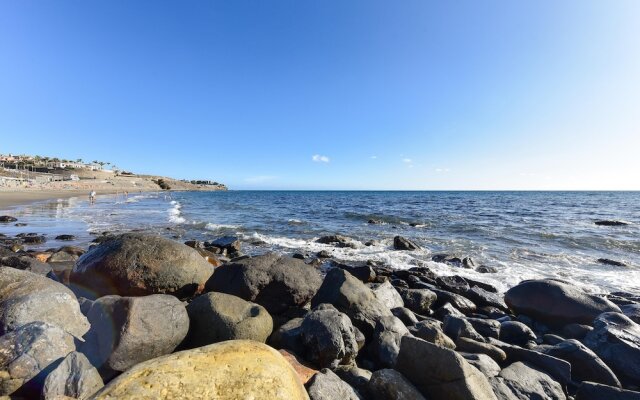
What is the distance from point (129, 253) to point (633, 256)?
1979cm

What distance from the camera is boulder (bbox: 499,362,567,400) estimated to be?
3816mm

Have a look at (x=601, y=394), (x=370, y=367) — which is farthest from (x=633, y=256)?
(x=370, y=367)

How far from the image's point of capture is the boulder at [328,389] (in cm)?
316

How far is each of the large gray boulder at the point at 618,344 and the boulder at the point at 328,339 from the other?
414cm

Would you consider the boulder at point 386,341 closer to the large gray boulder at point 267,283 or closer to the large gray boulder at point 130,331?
the large gray boulder at point 267,283

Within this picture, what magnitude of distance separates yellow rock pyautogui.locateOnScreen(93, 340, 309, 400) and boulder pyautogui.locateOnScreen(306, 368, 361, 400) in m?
0.42

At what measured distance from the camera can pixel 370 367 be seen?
456 cm

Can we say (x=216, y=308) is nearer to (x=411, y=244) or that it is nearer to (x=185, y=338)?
(x=185, y=338)

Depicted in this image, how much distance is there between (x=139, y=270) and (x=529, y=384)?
6.14 metres

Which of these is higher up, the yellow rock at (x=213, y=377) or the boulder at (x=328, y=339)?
the yellow rock at (x=213, y=377)

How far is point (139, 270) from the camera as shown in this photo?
5539mm

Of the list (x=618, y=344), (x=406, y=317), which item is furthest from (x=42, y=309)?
(x=618, y=344)

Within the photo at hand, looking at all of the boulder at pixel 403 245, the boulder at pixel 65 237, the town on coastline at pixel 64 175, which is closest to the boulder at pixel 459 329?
Answer: the boulder at pixel 403 245

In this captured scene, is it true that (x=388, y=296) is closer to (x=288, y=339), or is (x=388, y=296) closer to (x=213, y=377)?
(x=288, y=339)
